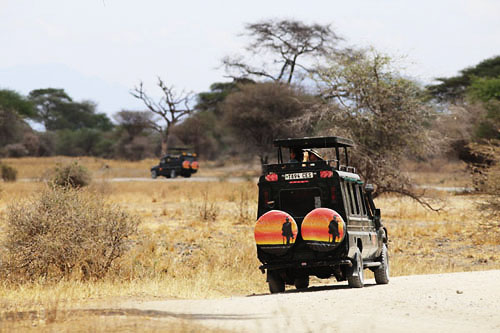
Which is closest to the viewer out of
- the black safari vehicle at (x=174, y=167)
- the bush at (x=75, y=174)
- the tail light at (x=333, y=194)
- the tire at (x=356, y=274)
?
the tail light at (x=333, y=194)

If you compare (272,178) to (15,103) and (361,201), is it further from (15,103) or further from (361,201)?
(15,103)

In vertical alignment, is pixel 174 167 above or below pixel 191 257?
above

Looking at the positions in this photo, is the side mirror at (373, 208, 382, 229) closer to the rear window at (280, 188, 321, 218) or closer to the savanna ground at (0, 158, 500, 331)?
the rear window at (280, 188, 321, 218)

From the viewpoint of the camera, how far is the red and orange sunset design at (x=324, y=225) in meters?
12.0

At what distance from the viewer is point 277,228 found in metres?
12.3

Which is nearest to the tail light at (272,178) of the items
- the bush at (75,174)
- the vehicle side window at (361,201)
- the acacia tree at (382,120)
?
the vehicle side window at (361,201)

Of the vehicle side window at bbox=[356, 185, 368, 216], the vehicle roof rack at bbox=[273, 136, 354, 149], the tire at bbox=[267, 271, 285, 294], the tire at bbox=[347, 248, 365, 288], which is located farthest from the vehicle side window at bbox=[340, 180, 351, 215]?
the tire at bbox=[267, 271, 285, 294]

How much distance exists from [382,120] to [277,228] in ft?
51.7

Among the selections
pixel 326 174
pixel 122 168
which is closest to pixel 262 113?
pixel 122 168

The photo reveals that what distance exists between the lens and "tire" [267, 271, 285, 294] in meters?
13.2

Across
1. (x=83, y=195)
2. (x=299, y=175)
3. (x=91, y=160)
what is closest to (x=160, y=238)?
(x=83, y=195)

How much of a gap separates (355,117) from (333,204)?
15295mm

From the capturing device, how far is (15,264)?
13.9 meters

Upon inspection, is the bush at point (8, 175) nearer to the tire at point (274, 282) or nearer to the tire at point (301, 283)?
the tire at point (301, 283)
